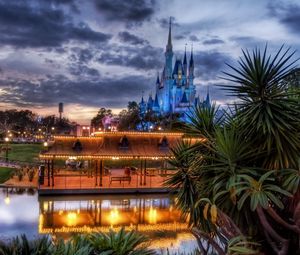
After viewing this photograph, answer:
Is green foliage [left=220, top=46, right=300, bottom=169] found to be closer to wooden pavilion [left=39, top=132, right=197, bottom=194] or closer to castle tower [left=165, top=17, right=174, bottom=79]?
wooden pavilion [left=39, top=132, right=197, bottom=194]

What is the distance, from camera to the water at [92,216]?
14117 mm

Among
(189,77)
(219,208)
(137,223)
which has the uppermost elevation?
(189,77)

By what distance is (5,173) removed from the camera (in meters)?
29.0

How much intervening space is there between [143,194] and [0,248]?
58.8 feet

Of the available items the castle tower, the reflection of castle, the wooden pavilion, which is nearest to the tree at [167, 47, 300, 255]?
the reflection of castle

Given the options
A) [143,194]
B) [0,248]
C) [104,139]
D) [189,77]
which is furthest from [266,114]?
[189,77]

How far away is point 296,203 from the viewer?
6.00 meters

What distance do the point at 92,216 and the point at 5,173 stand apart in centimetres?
1457

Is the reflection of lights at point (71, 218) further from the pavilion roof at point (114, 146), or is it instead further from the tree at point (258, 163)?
the tree at point (258, 163)

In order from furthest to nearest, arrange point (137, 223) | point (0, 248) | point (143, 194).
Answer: point (143, 194) < point (137, 223) < point (0, 248)

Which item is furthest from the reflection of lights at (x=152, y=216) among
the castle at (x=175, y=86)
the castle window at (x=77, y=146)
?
the castle at (x=175, y=86)

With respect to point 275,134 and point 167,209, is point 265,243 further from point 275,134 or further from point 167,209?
point 167,209

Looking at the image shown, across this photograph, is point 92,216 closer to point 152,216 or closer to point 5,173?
point 152,216

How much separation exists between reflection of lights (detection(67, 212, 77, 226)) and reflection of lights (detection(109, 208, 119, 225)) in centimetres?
162
